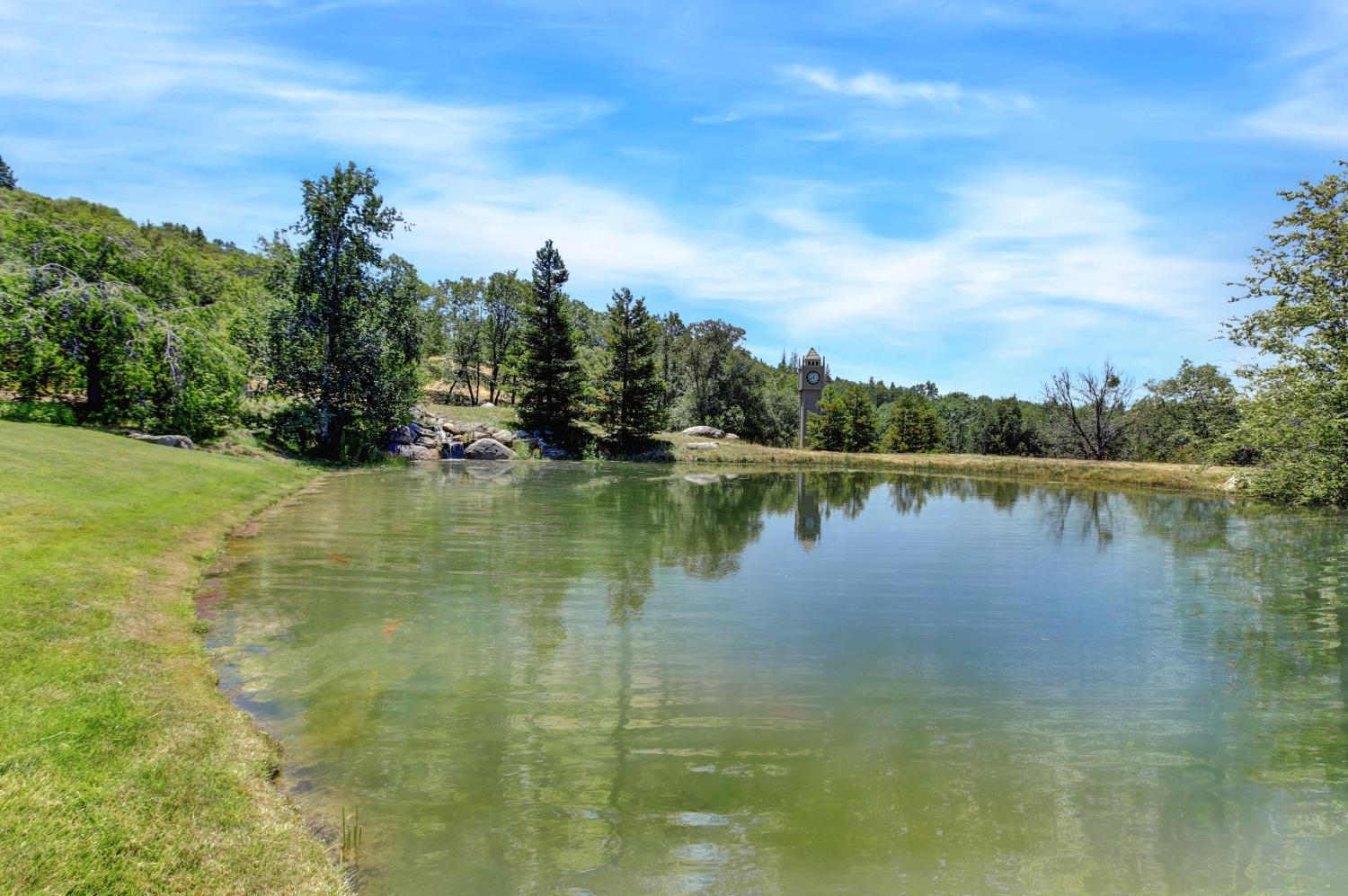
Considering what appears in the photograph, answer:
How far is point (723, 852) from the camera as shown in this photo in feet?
18.1

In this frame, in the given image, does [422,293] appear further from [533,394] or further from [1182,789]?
[1182,789]

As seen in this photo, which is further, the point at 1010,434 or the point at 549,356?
the point at 1010,434

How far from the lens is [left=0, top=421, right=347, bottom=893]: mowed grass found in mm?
4531

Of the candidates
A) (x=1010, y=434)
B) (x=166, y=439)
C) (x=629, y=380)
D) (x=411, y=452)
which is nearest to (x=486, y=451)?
(x=411, y=452)

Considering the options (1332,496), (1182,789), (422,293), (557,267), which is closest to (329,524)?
(1182,789)

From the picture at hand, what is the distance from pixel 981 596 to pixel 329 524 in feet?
53.8

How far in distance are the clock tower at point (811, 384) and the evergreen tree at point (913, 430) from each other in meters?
9.51

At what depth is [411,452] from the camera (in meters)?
45.4

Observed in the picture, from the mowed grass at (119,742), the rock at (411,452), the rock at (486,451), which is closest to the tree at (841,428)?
the rock at (486,451)

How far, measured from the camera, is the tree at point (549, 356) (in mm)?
56000

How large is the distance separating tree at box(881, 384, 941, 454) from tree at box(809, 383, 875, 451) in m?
2.36

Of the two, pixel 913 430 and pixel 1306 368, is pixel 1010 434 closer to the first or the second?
pixel 913 430

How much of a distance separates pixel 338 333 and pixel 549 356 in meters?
18.3

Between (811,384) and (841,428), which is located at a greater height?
(811,384)
